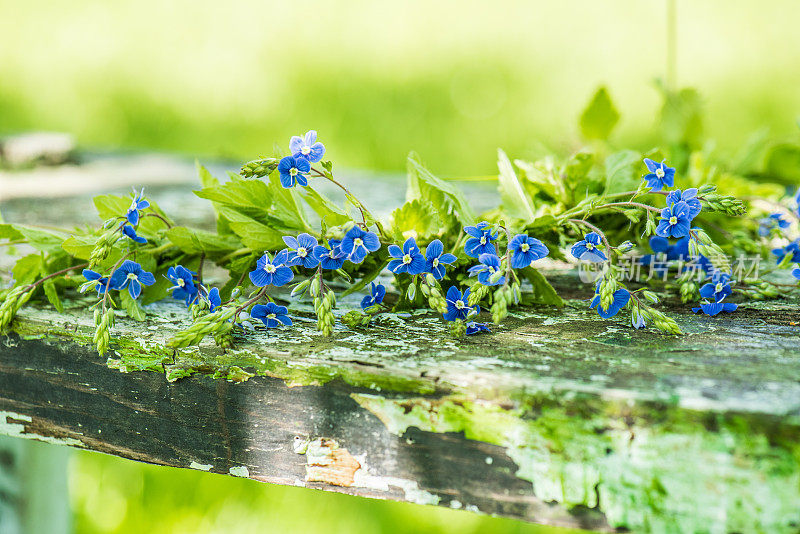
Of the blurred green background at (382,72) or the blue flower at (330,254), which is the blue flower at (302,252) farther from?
the blurred green background at (382,72)

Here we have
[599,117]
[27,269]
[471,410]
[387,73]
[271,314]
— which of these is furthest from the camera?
[387,73]

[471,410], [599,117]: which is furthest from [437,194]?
[599,117]

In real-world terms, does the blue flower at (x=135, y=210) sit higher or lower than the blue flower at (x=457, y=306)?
higher

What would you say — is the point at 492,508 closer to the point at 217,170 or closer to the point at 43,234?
the point at 43,234

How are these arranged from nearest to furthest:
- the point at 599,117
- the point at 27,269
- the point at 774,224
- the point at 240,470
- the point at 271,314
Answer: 1. the point at 240,470
2. the point at 271,314
3. the point at 27,269
4. the point at 774,224
5. the point at 599,117

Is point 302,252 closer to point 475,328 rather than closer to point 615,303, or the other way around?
point 475,328

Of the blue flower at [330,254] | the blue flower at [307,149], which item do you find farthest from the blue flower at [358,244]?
the blue flower at [307,149]
